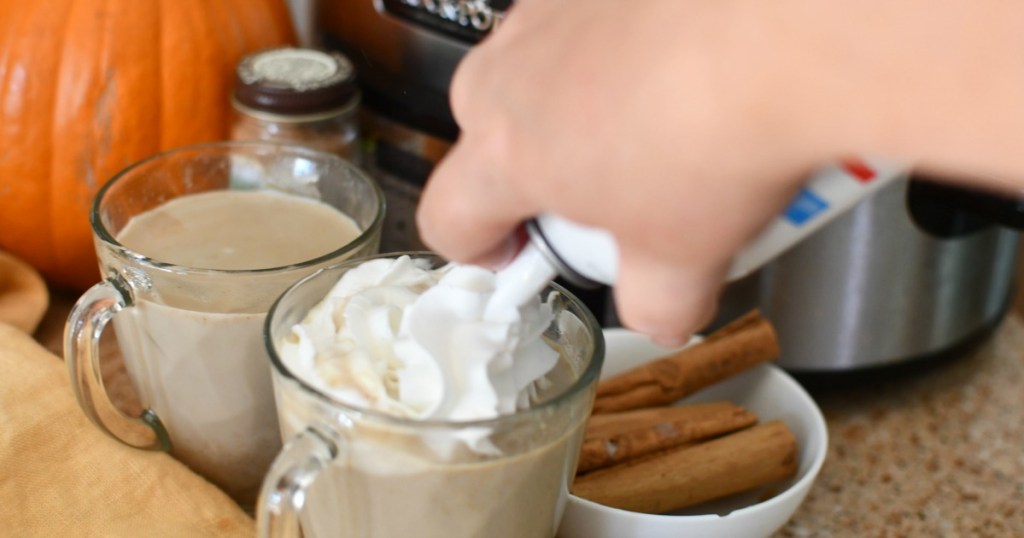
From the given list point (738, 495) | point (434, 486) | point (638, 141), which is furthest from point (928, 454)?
point (638, 141)

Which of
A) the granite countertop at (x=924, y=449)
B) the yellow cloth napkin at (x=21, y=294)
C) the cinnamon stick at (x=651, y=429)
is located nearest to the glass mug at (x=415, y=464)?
the cinnamon stick at (x=651, y=429)

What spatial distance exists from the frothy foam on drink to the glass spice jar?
33cm

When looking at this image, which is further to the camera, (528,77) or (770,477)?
(770,477)

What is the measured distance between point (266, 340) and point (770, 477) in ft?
1.12

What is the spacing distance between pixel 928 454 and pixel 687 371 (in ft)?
0.66

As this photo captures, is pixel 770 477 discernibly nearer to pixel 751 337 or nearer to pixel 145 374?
pixel 751 337

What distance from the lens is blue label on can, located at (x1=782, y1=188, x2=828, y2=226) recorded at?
349 millimetres

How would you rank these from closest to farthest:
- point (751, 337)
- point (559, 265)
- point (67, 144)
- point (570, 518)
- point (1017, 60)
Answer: point (1017, 60), point (559, 265), point (570, 518), point (751, 337), point (67, 144)

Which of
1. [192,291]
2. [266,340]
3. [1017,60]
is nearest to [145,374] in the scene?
[192,291]

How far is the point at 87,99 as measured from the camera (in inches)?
33.0

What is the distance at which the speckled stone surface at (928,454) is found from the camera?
0.71 metres

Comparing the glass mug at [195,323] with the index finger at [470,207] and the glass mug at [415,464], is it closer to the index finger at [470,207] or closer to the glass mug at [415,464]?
the glass mug at [415,464]

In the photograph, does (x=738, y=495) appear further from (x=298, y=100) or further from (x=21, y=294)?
(x=21, y=294)

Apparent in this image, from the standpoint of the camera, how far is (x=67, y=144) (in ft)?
2.78
